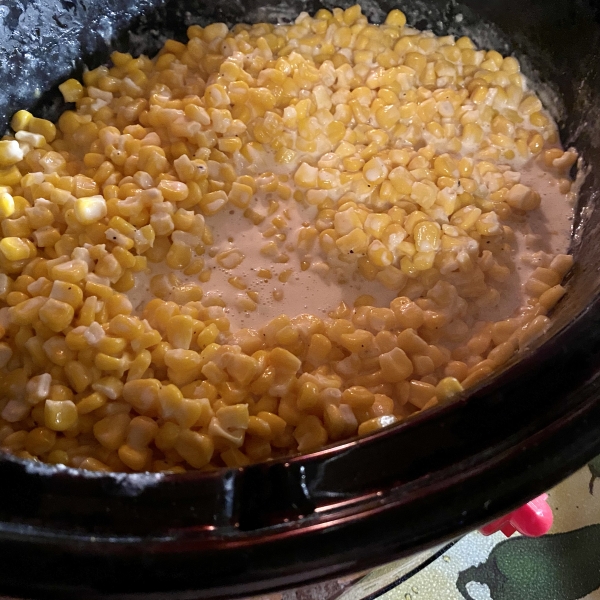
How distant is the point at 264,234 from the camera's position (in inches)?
48.0

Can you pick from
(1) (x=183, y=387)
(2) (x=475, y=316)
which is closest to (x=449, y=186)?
(2) (x=475, y=316)

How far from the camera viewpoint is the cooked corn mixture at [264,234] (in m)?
0.94

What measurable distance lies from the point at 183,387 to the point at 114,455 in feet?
0.49

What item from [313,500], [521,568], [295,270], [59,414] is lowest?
[521,568]

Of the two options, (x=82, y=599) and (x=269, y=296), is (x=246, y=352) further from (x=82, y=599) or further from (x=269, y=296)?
(x=82, y=599)

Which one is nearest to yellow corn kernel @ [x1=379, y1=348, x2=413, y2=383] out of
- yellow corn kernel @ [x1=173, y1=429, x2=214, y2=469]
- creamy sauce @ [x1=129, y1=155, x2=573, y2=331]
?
creamy sauce @ [x1=129, y1=155, x2=573, y2=331]

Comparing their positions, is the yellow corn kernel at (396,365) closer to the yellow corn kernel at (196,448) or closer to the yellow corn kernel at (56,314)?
the yellow corn kernel at (196,448)

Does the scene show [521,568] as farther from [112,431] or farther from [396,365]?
[112,431]

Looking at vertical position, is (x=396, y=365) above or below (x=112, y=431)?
above

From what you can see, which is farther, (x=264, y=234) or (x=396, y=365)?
(x=264, y=234)

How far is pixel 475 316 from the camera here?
44.3 inches

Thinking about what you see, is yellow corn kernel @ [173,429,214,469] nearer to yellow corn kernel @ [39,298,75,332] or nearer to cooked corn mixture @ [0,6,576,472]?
cooked corn mixture @ [0,6,576,472]

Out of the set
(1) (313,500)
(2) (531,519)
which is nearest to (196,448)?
(1) (313,500)

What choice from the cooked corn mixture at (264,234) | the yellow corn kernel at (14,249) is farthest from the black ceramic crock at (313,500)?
the yellow corn kernel at (14,249)
